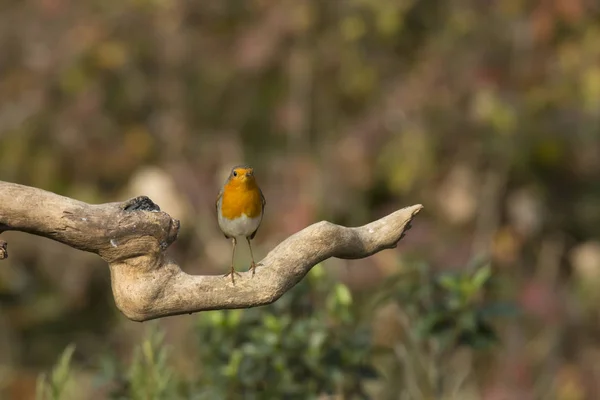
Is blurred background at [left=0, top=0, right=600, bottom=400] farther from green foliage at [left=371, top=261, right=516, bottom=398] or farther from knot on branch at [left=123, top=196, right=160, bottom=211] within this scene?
knot on branch at [left=123, top=196, right=160, bottom=211]

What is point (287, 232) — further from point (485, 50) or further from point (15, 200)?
point (15, 200)

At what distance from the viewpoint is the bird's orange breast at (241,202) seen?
2094 millimetres

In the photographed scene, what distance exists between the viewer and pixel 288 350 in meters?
2.77

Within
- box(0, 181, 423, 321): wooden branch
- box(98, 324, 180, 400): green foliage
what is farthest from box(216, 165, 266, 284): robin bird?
box(98, 324, 180, 400): green foliage

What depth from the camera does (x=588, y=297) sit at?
5.85 m

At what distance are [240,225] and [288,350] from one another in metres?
0.77

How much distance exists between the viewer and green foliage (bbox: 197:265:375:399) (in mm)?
2746

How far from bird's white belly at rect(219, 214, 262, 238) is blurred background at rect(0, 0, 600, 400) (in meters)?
2.34

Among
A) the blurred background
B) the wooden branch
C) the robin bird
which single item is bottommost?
the wooden branch

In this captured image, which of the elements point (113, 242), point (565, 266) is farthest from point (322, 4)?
point (113, 242)

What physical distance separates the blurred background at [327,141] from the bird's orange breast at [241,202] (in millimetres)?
2367

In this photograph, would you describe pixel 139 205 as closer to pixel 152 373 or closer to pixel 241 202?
pixel 241 202

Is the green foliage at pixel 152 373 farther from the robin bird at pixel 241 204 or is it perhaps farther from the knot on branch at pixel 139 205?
the knot on branch at pixel 139 205

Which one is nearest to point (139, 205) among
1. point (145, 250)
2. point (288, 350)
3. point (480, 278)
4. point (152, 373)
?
point (145, 250)
